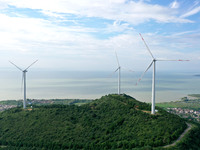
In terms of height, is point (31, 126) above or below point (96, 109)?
below

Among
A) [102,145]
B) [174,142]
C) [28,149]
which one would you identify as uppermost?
[174,142]

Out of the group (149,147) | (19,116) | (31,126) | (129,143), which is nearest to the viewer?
(149,147)

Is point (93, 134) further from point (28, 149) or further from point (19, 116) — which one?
point (19, 116)

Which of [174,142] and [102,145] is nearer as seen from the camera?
[174,142]

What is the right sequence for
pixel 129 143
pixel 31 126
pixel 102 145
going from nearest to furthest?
pixel 129 143 → pixel 102 145 → pixel 31 126

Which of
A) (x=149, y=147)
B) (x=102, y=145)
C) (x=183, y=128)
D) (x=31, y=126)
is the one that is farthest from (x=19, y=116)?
(x=183, y=128)

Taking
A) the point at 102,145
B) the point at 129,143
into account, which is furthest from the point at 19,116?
the point at 129,143
